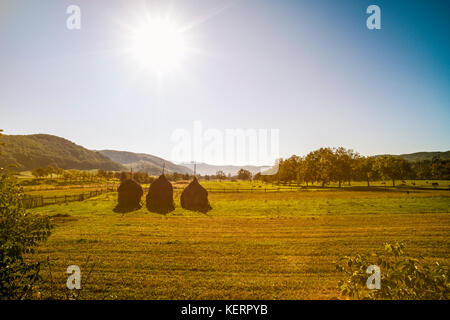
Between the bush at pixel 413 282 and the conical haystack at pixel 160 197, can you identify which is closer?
the bush at pixel 413 282

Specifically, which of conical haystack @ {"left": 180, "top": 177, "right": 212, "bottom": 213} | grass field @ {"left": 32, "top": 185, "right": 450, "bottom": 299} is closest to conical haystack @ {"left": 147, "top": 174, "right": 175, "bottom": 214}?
conical haystack @ {"left": 180, "top": 177, "right": 212, "bottom": 213}

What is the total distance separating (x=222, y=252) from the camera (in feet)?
39.1

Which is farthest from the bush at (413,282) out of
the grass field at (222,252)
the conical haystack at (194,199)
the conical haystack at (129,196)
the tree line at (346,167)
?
the tree line at (346,167)

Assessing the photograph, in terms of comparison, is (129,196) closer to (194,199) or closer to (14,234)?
(194,199)

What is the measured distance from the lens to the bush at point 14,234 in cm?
388

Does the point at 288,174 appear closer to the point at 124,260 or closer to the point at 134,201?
the point at 134,201

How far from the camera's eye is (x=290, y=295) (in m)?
7.61

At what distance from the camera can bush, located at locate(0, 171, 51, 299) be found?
3.88 metres

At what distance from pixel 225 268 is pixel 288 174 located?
79.2 meters

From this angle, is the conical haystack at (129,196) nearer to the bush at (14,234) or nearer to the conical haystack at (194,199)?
the conical haystack at (194,199)

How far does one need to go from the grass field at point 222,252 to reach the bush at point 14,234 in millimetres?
→ 653

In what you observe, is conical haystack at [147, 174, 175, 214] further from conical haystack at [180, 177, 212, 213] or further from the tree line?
the tree line
